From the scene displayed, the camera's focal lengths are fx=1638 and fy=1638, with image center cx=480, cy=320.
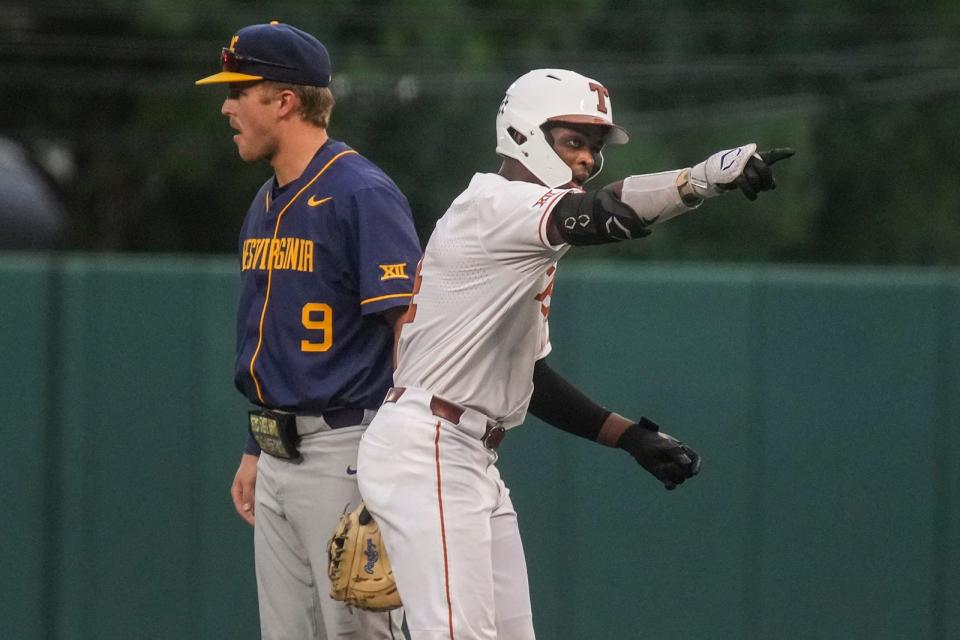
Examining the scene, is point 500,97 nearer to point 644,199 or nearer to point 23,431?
point 23,431

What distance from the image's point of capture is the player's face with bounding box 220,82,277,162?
443 cm

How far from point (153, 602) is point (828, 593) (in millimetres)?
2481

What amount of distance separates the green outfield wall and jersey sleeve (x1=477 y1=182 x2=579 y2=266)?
2091 millimetres

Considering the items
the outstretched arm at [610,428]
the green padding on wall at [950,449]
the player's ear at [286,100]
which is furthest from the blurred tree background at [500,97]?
the player's ear at [286,100]

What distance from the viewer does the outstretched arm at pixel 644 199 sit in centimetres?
351

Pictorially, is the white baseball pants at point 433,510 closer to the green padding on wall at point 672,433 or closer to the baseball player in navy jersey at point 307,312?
the baseball player in navy jersey at point 307,312

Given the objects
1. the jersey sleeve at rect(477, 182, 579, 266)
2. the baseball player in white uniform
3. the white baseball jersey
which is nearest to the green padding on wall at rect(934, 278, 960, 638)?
the baseball player in white uniform

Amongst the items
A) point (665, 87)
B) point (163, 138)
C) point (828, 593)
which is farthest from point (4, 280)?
point (665, 87)

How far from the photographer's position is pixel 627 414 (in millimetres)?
5953

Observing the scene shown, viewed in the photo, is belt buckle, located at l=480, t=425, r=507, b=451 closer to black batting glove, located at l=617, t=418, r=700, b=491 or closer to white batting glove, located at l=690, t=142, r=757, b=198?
black batting glove, located at l=617, t=418, r=700, b=491

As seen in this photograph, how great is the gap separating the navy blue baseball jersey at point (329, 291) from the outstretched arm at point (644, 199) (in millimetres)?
703

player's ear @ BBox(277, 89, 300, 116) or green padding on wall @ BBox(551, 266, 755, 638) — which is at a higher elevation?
player's ear @ BBox(277, 89, 300, 116)

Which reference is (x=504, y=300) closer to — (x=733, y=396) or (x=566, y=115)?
(x=566, y=115)

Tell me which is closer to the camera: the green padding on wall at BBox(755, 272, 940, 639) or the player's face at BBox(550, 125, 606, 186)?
the player's face at BBox(550, 125, 606, 186)
